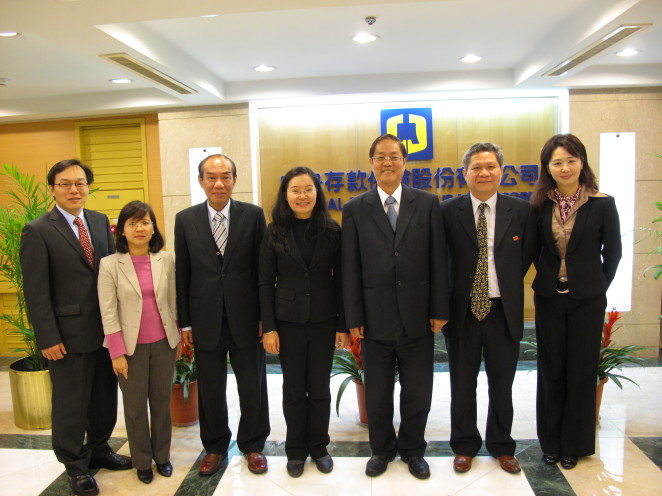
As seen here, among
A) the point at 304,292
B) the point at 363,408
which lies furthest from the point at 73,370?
the point at 363,408

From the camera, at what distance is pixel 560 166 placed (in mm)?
2566

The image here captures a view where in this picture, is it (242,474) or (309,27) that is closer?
(242,474)

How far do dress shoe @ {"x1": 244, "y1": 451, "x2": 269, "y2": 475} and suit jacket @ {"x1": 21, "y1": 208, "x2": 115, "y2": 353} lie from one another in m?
1.04

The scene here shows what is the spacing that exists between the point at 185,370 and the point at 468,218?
2.17 meters

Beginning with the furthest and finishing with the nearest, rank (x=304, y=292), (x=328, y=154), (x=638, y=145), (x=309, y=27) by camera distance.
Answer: (x=328, y=154) → (x=638, y=145) → (x=309, y=27) → (x=304, y=292)

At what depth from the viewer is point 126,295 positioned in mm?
2547

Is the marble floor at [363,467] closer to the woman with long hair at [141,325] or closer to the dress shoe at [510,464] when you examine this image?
the dress shoe at [510,464]

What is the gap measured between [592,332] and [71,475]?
9.45ft

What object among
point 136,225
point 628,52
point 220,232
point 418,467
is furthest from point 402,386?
point 628,52

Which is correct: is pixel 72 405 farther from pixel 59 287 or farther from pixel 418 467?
pixel 418 467

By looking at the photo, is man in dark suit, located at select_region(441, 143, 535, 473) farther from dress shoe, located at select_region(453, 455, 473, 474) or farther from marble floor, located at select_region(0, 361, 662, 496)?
marble floor, located at select_region(0, 361, 662, 496)

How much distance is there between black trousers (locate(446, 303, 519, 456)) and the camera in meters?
2.58

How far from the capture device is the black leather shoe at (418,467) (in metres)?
2.62

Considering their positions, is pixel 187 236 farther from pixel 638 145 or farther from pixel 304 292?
pixel 638 145
